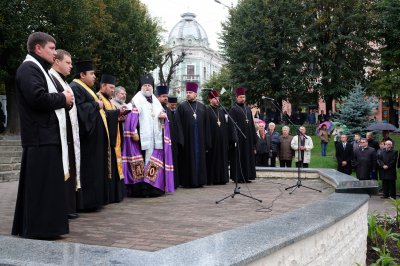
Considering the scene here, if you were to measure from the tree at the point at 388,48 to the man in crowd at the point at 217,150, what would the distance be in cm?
1987

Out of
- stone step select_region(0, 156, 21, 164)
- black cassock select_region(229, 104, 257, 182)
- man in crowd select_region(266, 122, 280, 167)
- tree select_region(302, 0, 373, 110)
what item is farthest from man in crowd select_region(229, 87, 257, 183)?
tree select_region(302, 0, 373, 110)

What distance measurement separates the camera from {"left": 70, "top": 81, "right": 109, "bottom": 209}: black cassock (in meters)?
6.89

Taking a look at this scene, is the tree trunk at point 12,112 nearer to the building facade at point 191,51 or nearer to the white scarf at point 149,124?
the white scarf at point 149,124

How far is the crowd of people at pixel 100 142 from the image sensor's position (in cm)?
511

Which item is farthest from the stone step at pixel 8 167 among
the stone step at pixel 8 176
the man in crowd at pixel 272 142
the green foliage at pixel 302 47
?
the green foliage at pixel 302 47

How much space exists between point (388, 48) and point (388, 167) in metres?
17.3

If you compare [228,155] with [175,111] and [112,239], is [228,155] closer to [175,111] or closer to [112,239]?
[175,111]

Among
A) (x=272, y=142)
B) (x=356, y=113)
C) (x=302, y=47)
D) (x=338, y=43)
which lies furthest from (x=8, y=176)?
(x=338, y=43)

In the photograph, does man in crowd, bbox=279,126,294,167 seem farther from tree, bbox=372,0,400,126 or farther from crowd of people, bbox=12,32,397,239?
tree, bbox=372,0,400,126

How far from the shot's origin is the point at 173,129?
32.8 feet

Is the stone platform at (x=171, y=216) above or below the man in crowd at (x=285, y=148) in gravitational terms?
below

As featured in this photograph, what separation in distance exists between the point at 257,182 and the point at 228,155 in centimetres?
90

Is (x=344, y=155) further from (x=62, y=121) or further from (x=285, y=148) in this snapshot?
(x=62, y=121)

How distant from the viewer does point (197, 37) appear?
85625mm
